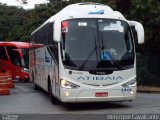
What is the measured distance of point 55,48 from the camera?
1625 cm

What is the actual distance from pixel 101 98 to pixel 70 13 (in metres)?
3.14

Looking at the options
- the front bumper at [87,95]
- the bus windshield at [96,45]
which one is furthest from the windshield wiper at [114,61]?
the front bumper at [87,95]

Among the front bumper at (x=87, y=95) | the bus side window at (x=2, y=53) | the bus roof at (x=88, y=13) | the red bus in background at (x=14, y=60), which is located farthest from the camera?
the bus side window at (x=2, y=53)

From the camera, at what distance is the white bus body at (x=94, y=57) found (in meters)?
14.9

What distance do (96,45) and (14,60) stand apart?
862 inches

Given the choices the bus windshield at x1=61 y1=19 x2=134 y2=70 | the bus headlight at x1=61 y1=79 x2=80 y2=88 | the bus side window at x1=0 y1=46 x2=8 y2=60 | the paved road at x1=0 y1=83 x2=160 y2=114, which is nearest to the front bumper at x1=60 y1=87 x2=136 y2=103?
the bus headlight at x1=61 y1=79 x2=80 y2=88

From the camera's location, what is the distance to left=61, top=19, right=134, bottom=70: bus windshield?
15.1 m

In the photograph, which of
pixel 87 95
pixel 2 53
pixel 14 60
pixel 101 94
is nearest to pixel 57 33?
pixel 87 95

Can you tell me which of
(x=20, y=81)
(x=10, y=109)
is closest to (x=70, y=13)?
(x=10, y=109)

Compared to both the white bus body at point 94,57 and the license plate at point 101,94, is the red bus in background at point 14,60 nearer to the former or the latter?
the white bus body at point 94,57

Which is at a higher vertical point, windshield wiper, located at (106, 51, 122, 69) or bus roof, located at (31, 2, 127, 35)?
bus roof, located at (31, 2, 127, 35)

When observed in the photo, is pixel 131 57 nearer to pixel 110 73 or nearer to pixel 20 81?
pixel 110 73

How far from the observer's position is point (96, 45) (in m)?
15.3

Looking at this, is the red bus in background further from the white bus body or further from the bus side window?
the white bus body
